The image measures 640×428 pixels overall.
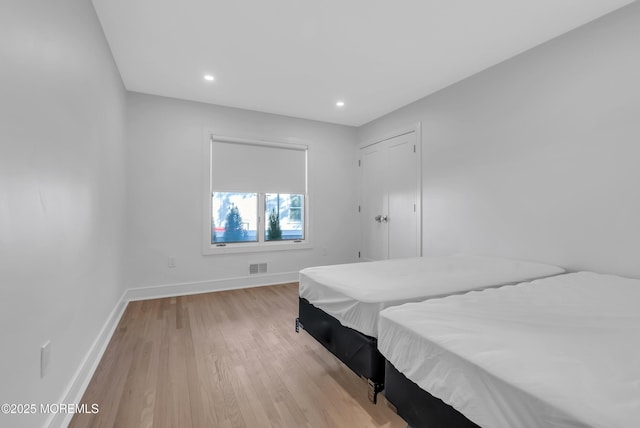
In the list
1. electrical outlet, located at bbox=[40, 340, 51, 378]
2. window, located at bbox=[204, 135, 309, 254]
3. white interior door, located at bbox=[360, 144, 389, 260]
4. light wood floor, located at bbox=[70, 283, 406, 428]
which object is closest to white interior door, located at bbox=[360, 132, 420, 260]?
white interior door, located at bbox=[360, 144, 389, 260]

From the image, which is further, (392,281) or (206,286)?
(206,286)

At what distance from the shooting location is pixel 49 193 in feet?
4.39

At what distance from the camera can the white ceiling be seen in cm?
207

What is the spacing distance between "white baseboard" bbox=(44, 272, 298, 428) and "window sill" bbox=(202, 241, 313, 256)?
39 centimetres

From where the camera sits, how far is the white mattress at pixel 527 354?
29.9 inches

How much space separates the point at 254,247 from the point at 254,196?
2.51 feet

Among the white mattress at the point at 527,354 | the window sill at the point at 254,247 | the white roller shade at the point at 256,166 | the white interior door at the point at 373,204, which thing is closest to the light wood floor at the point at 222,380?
the white mattress at the point at 527,354

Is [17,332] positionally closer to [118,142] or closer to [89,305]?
[89,305]

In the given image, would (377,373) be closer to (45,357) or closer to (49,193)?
(45,357)

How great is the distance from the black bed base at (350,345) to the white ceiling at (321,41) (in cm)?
222

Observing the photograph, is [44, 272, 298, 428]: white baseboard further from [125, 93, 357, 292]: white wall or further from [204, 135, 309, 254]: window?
[204, 135, 309, 254]: window

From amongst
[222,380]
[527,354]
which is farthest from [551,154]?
[222,380]

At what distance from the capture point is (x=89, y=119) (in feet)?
6.40

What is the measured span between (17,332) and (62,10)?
1.60 m
